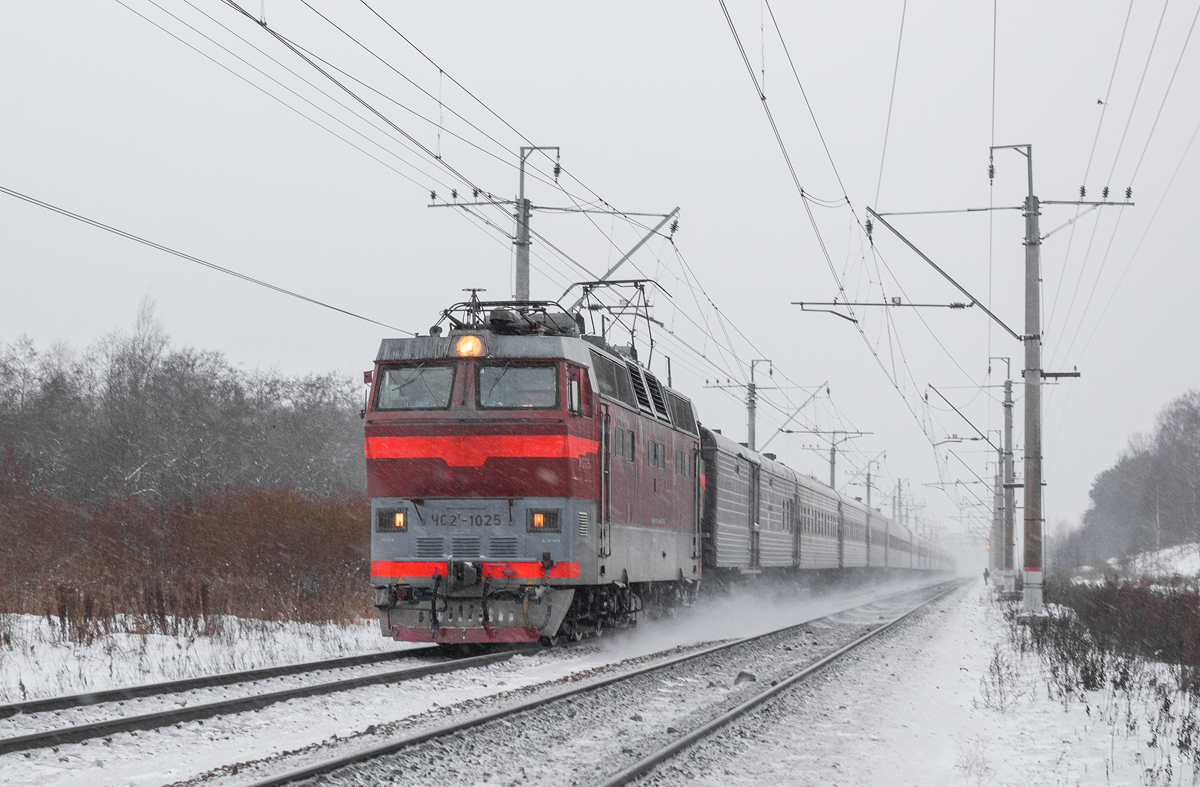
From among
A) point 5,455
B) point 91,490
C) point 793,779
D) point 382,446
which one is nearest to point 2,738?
point 793,779

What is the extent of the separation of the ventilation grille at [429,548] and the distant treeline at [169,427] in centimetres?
1480

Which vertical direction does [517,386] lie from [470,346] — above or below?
below

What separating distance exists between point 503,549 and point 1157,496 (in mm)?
80515

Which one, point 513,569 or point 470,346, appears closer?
point 513,569

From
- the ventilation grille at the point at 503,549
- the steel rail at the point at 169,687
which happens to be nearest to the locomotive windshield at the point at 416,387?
the ventilation grille at the point at 503,549

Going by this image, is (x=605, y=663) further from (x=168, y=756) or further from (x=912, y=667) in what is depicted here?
(x=168, y=756)

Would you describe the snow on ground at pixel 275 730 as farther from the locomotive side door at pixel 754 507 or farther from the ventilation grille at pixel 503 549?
the locomotive side door at pixel 754 507

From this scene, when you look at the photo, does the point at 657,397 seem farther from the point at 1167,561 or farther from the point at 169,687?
the point at 1167,561

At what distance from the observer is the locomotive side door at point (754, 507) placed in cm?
2430

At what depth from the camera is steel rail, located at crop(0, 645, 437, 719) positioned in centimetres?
851

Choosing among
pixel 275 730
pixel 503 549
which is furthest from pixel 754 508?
pixel 275 730

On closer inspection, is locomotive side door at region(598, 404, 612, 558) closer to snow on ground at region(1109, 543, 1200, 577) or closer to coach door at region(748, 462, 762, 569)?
coach door at region(748, 462, 762, 569)

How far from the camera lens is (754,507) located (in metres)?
24.8

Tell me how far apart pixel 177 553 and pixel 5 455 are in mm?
5966
